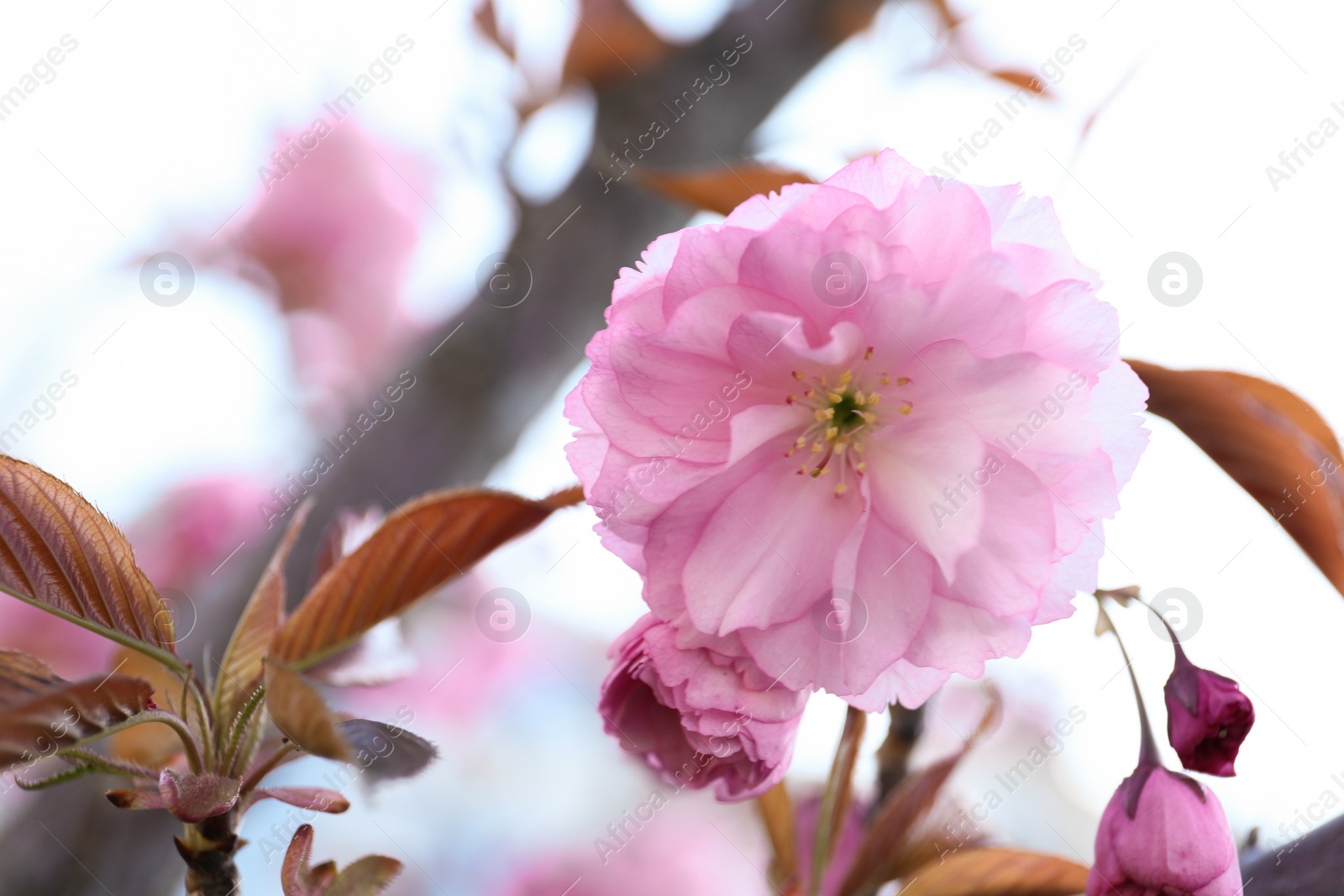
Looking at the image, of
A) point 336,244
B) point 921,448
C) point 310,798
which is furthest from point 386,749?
point 336,244

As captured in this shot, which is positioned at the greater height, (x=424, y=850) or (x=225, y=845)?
(x=225, y=845)

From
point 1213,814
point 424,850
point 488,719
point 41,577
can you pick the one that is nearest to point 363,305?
point 488,719

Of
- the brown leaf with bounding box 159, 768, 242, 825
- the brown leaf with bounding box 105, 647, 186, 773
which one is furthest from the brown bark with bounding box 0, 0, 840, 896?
the brown leaf with bounding box 159, 768, 242, 825

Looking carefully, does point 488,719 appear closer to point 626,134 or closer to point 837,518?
point 626,134

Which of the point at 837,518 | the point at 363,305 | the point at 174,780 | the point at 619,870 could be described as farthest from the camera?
the point at 363,305

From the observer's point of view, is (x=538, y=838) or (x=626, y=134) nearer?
(x=626, y=134)

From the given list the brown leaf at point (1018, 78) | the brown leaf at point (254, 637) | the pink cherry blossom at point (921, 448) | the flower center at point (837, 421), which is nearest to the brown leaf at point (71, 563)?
the brown leaf at point (254, 637)
